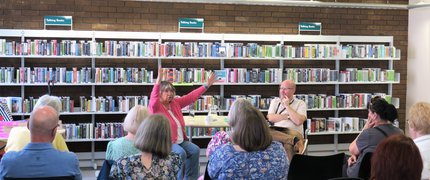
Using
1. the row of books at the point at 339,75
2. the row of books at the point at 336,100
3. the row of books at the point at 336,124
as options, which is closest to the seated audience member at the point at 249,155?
the row of books at the point at 339,75

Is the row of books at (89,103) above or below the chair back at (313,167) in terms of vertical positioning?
above

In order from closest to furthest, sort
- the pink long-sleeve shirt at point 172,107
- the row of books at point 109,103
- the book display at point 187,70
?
the pink long-sleeve shirt at point 172,107 → the book display at point 187,70 → the row of books at point 109,103

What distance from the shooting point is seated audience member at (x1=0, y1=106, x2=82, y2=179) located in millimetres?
3558

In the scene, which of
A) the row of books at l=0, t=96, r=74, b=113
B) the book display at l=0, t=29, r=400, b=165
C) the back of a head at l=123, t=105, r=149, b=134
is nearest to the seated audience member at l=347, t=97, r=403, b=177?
the back of a head at l=123, t=105, r=149, b=134

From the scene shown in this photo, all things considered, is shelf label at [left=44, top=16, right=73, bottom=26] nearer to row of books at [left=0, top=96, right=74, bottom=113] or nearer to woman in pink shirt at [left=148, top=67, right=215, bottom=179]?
row of books at [left=0, top=96, right=74, bottom=113]

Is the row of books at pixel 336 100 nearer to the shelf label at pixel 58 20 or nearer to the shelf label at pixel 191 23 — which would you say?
the shelf label at pixel 191 23

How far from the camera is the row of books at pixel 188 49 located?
8.63m

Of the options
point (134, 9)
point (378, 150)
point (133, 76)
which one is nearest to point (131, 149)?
point (378, 150)

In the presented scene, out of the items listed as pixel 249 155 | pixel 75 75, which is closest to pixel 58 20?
pixel 75 75

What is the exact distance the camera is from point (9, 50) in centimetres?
853

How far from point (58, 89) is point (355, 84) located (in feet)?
17.8

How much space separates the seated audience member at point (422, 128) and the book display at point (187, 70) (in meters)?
4.22

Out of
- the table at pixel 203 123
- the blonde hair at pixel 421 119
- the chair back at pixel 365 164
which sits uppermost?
the blonde hair at pixel 421 119

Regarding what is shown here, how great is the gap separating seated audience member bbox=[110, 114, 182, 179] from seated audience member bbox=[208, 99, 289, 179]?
35 centimetres
